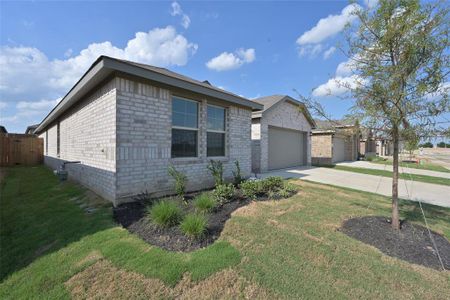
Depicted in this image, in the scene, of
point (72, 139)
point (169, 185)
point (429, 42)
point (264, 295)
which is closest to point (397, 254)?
point (264, 295)

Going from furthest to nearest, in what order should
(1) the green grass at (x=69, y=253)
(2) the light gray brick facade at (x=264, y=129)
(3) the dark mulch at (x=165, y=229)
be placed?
(2) the light gray brick facade at (x=264, y=129) < (3) the dark mulch at (x=165, y=229) < (1) the green grass at (x=69, y=253)

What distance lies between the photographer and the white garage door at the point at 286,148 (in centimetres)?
1220

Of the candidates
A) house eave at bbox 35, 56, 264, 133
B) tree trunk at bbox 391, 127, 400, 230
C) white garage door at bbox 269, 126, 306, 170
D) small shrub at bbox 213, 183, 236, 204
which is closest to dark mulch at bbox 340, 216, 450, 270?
tree trunk at bbox 391, 127, 400, 230

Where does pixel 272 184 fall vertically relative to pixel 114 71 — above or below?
below

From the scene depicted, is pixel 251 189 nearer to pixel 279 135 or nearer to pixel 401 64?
pixel 401 64

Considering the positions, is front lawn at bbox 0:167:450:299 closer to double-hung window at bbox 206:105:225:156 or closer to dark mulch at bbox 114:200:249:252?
dark mulch at bbox 114:200:249:252

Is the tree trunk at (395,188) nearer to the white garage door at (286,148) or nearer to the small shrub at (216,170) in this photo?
the small shrub at (216,170)

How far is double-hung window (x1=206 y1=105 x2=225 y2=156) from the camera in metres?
6.91

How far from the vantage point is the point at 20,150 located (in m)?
15.3

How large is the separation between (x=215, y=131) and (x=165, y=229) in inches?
161

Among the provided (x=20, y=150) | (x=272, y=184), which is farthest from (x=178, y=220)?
(x=20, y=150)

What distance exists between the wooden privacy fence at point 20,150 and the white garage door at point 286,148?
60.9ft

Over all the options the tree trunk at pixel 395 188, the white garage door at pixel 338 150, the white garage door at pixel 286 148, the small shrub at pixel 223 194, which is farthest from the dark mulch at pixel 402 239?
Result: the white garage door at pixel 338 150

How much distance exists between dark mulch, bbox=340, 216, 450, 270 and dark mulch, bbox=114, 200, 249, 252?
8.18ft
